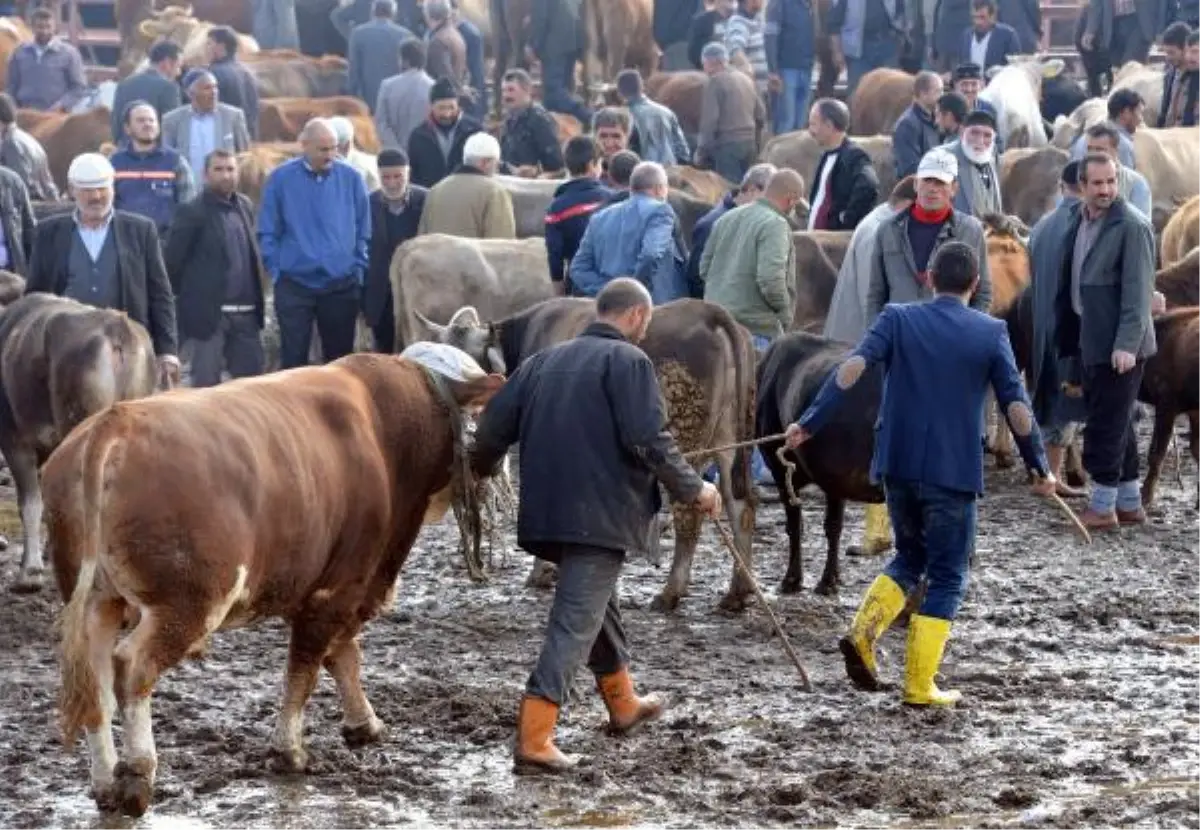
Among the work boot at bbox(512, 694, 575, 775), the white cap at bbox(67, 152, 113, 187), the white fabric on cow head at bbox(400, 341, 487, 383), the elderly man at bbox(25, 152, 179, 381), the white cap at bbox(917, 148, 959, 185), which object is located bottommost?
the work boot at bbox(512, 694, 575, 775)

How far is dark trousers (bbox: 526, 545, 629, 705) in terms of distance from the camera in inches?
340

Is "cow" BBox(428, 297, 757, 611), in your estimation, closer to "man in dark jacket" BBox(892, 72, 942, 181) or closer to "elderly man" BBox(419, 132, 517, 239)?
"elderly man" BBox(419, 132, 517, 239)

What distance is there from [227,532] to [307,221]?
8492 mm

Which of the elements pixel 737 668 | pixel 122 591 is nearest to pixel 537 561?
pixel 737 668

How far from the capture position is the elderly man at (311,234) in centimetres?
1617

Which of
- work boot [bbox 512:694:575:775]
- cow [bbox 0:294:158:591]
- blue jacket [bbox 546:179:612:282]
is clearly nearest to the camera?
work boot [bbox 512:694:575:775]

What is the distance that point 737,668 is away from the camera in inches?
405

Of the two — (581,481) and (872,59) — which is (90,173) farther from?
(872,59)

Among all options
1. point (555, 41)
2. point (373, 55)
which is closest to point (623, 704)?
point (373, 55)

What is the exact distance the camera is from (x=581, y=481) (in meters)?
8.68

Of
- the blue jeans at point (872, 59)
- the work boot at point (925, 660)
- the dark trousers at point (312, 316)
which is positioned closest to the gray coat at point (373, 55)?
the blue jeans at point (872, 59)

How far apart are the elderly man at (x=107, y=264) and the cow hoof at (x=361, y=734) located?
438 cm

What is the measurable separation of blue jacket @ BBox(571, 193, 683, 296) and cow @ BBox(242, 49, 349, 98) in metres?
13.9

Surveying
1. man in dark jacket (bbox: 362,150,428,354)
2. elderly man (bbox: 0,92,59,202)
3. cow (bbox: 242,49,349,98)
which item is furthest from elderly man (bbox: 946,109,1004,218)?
cow (bbox: 242,49,349,98)
